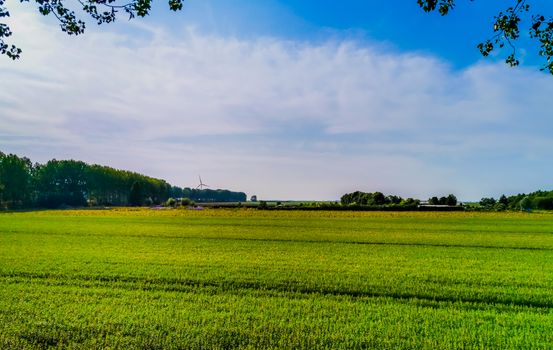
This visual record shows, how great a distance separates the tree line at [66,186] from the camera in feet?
420

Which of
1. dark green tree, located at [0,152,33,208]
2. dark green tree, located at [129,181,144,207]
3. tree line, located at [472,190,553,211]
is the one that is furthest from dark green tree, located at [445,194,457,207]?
dark green tree, located at [0,152,33,208]

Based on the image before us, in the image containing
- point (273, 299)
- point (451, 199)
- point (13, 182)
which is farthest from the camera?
point (13, 182)

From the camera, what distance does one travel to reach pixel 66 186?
511 feet

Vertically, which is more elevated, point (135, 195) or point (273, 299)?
point (135, 195)

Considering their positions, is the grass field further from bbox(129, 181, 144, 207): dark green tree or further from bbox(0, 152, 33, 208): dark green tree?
bbox(129, 181, 144, 207): dark green tree

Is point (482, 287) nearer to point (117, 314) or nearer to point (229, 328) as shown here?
point (229, 328)

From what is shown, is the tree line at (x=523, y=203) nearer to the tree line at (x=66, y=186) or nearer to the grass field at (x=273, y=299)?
the grass field at (x=273, y=299)

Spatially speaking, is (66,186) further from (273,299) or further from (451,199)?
(273,299)

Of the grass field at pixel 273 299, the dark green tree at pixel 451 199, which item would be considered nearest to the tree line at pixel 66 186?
the dark green tree at pixel 451 199

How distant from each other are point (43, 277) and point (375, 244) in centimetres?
2343

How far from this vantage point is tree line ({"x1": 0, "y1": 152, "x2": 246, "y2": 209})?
420 feet

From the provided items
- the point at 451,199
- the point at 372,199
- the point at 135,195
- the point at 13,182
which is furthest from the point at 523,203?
the point at 13,182

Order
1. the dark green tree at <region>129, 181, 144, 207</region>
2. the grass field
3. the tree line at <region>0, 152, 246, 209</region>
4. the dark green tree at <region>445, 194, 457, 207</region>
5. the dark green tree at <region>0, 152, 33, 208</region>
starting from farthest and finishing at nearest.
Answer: the dark green tree at <region>129, 181, 144, 207</region>
the tree line at <region>0, 152, 246, 209</region>
the dark green tree at <region>0, 152, 33, 208</region>
the dark green tree at <region>445, 194, 457, 207</region>
the grass field

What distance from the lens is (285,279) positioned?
17.4 meters
